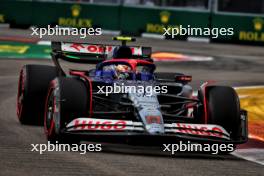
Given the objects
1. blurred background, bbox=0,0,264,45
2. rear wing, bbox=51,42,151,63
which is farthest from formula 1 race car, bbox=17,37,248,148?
blurred background, bbox=0,0,264,45

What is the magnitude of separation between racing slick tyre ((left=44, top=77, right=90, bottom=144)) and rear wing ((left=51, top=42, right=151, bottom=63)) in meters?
2.60

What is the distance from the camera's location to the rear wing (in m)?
13.9

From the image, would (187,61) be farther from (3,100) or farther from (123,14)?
(3,100)

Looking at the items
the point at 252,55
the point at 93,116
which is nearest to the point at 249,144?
the point at 93,116

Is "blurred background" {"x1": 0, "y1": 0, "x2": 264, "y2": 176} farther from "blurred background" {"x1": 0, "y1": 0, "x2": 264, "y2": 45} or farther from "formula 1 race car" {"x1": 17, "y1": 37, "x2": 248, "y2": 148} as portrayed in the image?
"formula 1 race car" {"x1": 17, "y1": 37, "x2": 248, "y2": 148}

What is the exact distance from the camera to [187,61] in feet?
84.8

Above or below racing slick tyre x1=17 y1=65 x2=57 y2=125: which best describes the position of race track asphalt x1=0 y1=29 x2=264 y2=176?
below

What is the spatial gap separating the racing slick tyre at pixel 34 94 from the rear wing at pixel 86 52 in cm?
85

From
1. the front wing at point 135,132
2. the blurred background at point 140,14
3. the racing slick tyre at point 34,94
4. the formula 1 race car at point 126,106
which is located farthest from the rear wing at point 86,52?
the blurred background at point 140,14

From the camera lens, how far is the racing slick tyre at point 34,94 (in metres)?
12.9

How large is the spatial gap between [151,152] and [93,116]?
88 centimetres

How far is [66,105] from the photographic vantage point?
35.7 feet

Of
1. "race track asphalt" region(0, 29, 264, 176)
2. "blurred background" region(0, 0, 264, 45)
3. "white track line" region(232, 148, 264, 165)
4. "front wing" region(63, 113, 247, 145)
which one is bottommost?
"white track line" region(232, 148, 264, 165)

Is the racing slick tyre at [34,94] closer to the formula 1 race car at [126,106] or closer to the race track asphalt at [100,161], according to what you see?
the formula 1 race car at [126,106]
